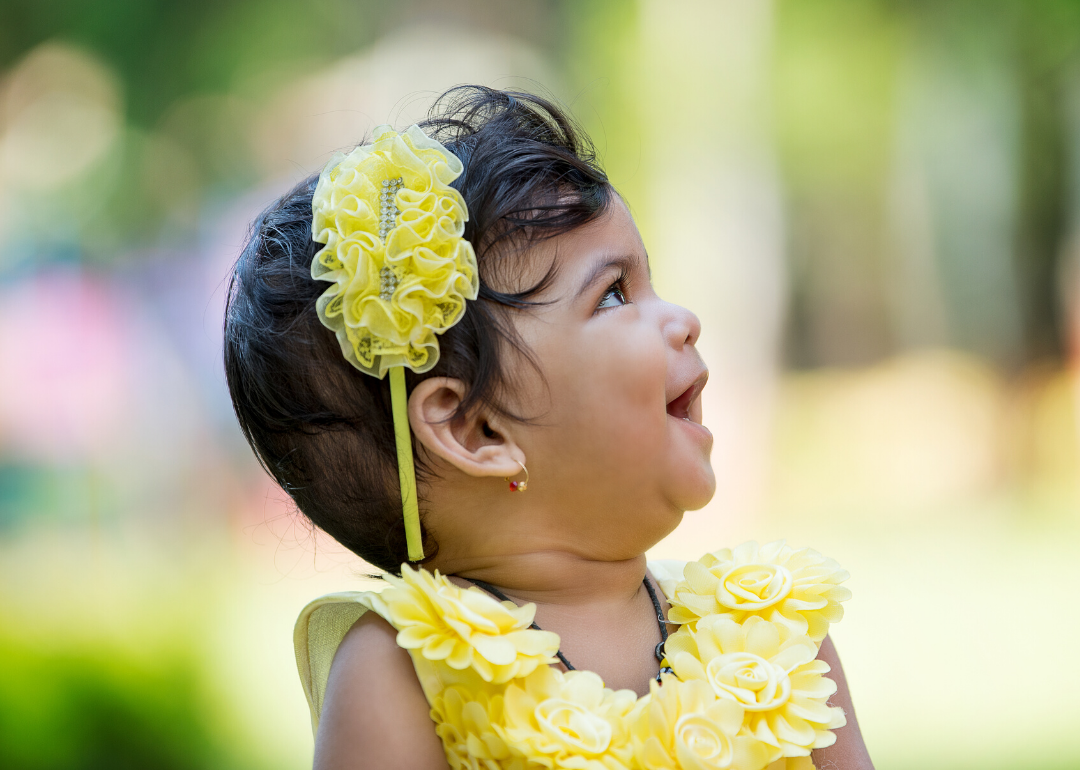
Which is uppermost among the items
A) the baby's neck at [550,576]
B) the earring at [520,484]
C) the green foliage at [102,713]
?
the earring at [520,484]

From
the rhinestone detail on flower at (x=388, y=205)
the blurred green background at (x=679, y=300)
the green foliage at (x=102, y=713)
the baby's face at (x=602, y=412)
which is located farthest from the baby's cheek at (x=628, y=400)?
the green foliage at (x=102, y=713)

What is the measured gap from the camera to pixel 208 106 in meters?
2.51

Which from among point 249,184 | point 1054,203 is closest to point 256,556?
point 249,184

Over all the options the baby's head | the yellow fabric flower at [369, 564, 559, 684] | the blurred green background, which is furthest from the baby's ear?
the blurred green background

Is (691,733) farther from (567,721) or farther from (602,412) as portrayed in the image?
(602,412)

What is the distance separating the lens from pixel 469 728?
2.23 feet

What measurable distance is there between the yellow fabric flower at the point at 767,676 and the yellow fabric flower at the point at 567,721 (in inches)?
3.2

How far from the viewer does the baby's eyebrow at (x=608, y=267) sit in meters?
0.81

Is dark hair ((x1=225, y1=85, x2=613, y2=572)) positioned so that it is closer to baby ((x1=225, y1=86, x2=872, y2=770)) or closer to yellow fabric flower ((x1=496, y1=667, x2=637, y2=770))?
baby ((x1=225, y1=86, x2=872, y2=770))

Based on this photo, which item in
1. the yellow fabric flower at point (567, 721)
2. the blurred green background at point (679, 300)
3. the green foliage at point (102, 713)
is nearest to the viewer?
the yellow fabric flower at point (567, 721)

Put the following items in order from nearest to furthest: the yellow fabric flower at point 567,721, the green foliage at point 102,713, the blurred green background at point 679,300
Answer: the yellow fabric flower at point 567,721 < the green foliage at point 102,713 < the blurred green background at point 679,300

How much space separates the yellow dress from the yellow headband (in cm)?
11

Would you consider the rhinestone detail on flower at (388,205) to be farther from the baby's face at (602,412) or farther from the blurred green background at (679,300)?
the blurred green background at (679,300)

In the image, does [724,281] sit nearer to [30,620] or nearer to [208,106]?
[208,106]
